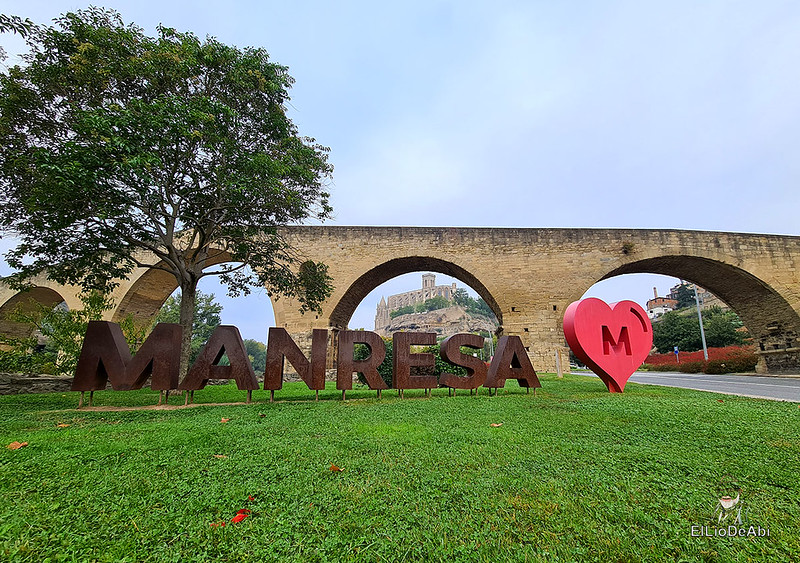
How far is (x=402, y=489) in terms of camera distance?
2186mm

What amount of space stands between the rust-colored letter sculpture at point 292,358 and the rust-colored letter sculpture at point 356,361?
0.29 metres

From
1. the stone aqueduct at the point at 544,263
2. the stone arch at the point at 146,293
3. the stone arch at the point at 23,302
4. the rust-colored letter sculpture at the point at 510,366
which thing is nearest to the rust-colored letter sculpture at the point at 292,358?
the rust-colored letter sculpture at the point at 510,366

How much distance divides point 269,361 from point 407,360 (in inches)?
89.2

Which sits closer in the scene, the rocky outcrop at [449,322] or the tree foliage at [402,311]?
the rocky outcrop at [449,322]

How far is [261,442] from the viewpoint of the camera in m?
3.27

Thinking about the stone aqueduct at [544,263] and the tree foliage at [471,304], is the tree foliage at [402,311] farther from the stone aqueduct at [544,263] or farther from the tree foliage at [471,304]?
the stone aqueduct at [544,263]

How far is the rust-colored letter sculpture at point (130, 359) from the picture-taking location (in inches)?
215

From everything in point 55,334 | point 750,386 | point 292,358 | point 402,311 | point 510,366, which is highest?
point 402,311

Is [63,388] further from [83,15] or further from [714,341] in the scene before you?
[714,341]

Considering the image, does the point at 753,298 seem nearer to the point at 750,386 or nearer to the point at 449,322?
the point at 750,386

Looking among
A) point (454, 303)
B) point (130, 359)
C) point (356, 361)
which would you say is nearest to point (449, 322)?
point (454, 303)

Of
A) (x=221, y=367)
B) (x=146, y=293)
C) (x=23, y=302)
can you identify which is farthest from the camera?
(x=23, y=302)

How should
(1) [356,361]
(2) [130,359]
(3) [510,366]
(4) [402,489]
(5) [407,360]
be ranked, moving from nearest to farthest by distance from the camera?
(4) [402,489] < (2) [130,359] < (1) [356,361] < (5) [407,360] < (3) [510,366]

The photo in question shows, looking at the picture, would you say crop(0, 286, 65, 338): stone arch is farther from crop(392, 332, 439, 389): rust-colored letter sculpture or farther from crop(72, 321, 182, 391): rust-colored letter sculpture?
crop(392, 332, 439, 389): rust-colored letter sculpture
